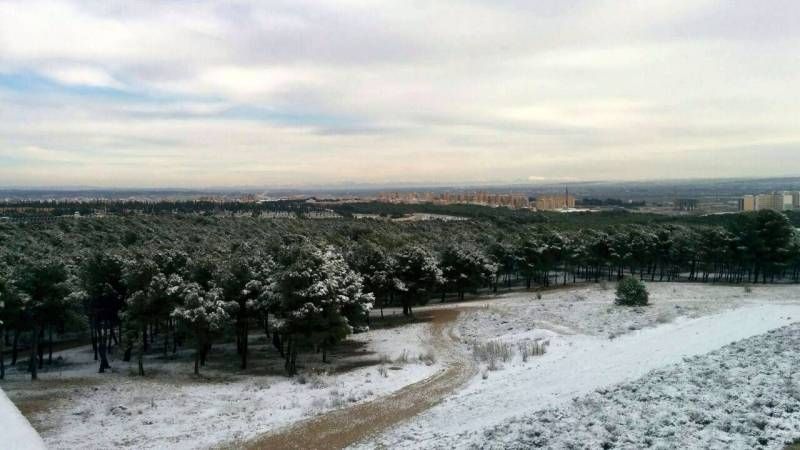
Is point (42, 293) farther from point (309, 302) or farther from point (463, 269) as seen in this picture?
point (463, 269)

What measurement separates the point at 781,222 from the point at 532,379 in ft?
172

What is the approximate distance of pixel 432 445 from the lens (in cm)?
1565

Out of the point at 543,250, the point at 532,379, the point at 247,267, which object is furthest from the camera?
the point at 543,250

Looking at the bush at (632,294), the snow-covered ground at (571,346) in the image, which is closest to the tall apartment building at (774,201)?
the snow-covered ground at (571,346)

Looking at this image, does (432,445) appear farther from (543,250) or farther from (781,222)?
(781,222)

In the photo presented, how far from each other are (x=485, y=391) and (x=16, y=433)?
18.5m

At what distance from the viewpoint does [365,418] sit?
20.9 meters

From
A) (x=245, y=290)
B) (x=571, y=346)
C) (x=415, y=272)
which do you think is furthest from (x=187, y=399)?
(x=415, y=272)

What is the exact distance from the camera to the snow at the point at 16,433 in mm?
5824

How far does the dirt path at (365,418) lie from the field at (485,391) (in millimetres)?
85

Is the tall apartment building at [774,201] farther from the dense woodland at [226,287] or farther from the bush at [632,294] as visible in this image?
the bush at [632,294]

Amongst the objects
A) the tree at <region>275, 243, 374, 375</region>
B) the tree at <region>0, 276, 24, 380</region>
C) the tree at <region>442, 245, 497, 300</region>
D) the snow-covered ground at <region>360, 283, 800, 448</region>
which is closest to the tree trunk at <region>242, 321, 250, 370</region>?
the tree at <region>275, 243, 374, 375</region>

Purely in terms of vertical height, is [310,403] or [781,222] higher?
[781,222]

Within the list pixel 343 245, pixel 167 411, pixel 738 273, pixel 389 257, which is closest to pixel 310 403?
pixel 167 411
